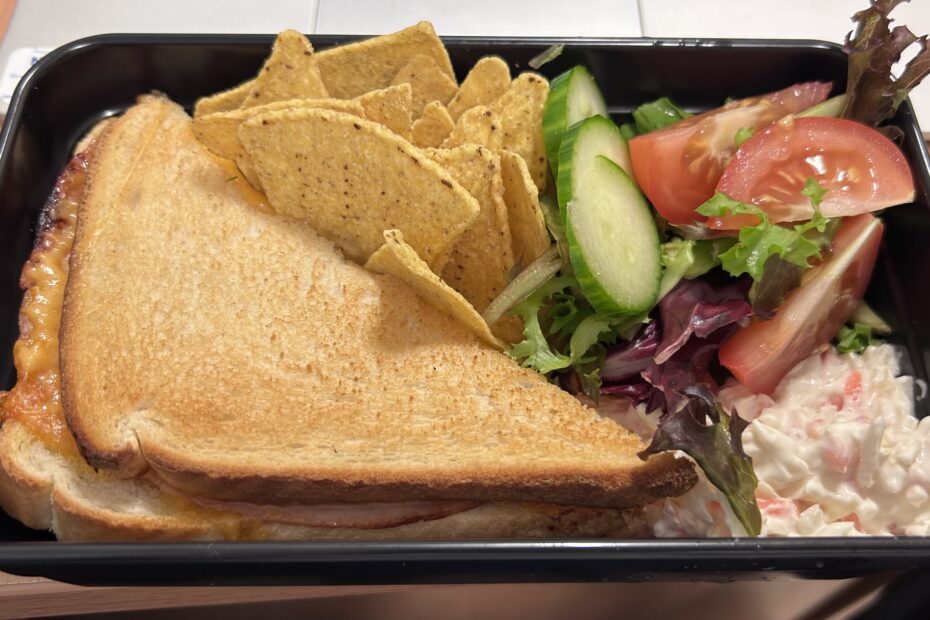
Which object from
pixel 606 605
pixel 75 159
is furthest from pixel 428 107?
pixel 606 605

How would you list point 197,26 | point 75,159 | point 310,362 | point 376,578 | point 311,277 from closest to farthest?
point 376,578, point 310,362, point 311,277, point 75,159, point 197,26

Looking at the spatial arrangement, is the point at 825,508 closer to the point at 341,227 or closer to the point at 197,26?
the point at 341,227

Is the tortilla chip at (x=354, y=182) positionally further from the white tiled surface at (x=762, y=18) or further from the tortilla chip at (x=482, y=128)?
the white tiled surface at (x=762, y=18)

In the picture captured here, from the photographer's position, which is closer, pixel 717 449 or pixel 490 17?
pixel 717 449

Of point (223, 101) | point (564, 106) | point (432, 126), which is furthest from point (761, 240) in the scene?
point (223, 101)

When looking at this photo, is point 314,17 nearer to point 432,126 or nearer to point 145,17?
point 145,17

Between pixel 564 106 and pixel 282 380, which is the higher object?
pixel 564 106

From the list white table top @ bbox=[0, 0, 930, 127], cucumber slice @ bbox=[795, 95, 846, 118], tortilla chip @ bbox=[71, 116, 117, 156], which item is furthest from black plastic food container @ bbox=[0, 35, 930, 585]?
white table top @ bbox=[0, 0, 930, 127]
